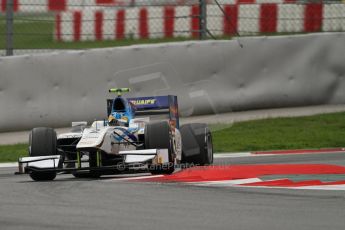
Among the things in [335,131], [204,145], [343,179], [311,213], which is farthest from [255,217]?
[335,131]

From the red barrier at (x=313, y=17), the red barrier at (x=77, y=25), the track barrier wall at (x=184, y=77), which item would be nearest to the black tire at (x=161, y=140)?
the track barrier wall at (x=184, y=77)

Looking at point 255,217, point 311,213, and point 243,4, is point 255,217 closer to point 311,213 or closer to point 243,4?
point 311,213

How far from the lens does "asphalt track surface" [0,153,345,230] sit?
6949 mm

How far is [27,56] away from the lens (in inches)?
611

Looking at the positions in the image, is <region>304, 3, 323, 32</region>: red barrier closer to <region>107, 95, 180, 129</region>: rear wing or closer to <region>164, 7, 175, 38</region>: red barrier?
<region>164, 7, 175, 38</region>: red barrier

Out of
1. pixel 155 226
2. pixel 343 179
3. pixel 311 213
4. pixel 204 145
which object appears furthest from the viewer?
pixel 204 145

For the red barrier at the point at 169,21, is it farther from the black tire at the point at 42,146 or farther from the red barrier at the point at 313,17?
the black tire at the point at 42,146

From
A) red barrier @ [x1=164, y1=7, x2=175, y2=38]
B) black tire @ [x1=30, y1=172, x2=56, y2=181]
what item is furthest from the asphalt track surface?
red barrier @ [x1=164, y1=7, x2=175, y2=38]

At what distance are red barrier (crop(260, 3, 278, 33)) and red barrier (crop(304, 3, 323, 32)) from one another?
56cm

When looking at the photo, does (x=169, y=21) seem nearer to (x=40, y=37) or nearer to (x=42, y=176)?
(x=40, y=37)

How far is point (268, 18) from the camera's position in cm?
1667

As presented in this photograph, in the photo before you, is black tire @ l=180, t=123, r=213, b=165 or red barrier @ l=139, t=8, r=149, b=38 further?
red barrier @ l=139, t=8, r=149, b=38

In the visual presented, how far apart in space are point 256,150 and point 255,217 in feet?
23.8

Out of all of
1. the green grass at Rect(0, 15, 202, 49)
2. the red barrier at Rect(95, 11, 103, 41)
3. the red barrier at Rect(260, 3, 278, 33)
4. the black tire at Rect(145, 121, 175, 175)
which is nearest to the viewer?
the black tire at Rect(145, 121, 175, 175)
